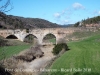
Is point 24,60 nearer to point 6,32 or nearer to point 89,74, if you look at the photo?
point 89,74

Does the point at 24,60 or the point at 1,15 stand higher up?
the point at 1,15

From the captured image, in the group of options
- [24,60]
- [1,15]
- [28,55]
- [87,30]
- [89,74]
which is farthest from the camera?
[87,30]

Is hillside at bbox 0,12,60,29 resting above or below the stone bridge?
above

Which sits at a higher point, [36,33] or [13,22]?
[13,22]

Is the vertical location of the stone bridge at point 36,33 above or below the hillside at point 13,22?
below

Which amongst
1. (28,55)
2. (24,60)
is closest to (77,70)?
(24,60)

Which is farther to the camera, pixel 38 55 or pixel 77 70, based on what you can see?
pixel 38 55

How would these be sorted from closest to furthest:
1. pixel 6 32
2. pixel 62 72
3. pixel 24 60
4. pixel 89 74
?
pixel 89 74
pixel 62 72
pixel 24 60
pixel 6 32

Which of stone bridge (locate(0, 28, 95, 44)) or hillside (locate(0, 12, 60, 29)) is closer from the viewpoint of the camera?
hillside (locate(0, 12, 60, 29))

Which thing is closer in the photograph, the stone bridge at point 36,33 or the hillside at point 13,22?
A: the hillside at point 13,22

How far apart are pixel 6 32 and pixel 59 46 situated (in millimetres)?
31016

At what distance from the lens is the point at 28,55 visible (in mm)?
26547

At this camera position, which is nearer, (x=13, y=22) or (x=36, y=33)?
(x=36, y=33)

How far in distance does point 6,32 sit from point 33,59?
3235 cm
